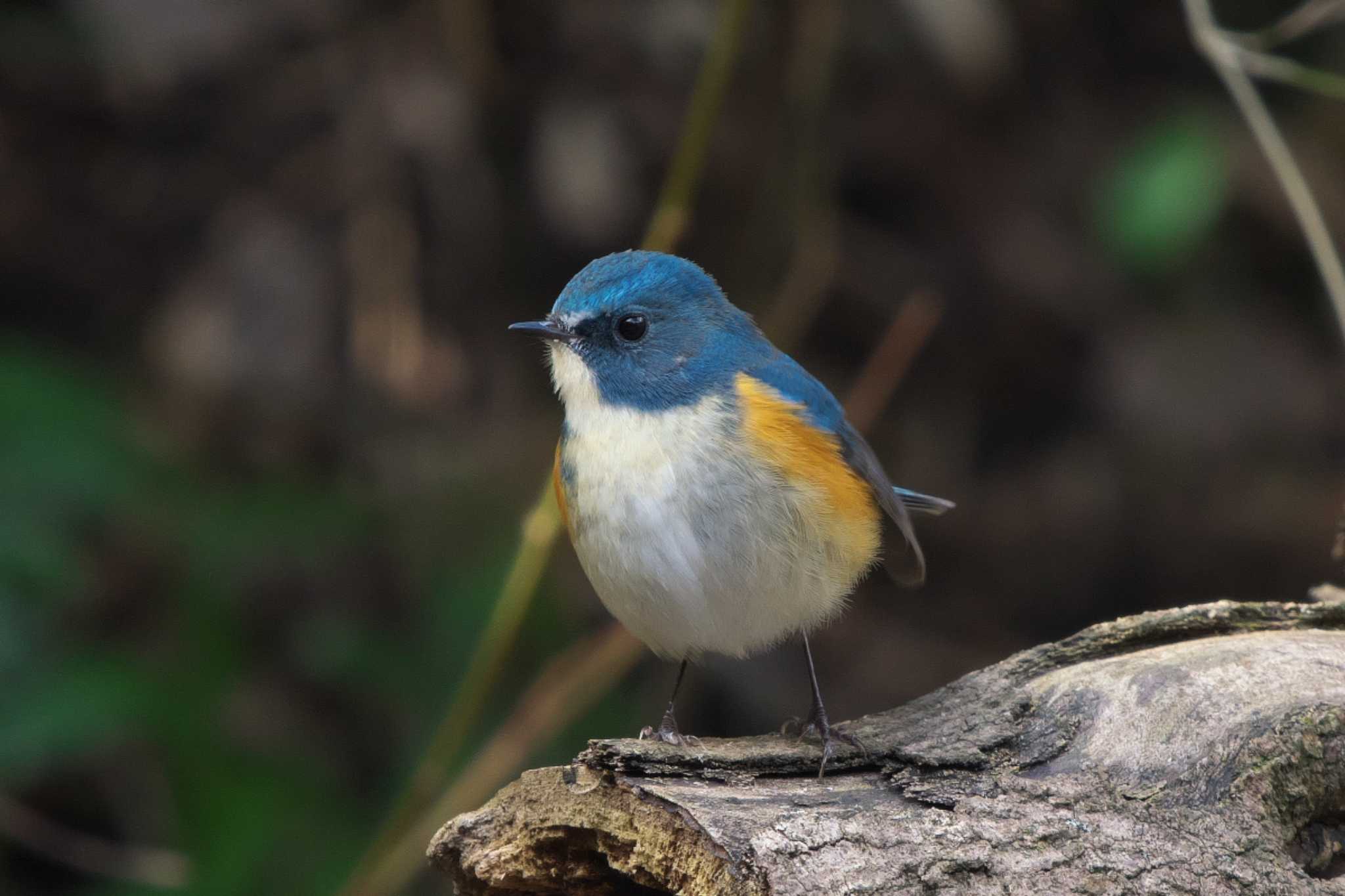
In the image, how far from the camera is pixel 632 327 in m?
3.37

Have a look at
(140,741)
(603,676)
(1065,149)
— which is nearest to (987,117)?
(1065,149)

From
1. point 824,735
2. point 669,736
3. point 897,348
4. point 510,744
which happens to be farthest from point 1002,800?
point 897,348

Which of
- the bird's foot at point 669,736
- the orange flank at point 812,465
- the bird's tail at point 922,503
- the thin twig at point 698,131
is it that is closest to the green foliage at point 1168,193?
the bird's tail at point 922,503

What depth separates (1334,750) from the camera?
8.29ft

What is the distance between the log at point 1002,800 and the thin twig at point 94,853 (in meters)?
2.12

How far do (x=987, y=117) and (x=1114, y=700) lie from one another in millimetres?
4023

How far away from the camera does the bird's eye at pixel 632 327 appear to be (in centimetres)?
336

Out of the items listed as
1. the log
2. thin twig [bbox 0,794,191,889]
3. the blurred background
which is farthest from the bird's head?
thin twig [bbox 0,794,191,889]

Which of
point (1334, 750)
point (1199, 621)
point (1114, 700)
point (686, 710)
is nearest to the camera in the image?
point (1334, 750)

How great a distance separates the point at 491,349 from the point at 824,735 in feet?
10.8

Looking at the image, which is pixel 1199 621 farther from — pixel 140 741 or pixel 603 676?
pixel 140 741

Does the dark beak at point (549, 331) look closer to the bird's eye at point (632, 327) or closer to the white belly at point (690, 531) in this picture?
the bird's eye at point (632, 327)

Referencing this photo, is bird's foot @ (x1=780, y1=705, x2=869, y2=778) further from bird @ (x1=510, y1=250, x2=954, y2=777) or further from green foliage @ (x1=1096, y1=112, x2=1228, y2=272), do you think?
green foliage @ (x1=1096, y1=112, x2=1228, y2=272)

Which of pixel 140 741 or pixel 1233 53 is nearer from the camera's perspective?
pixel 1233 53
